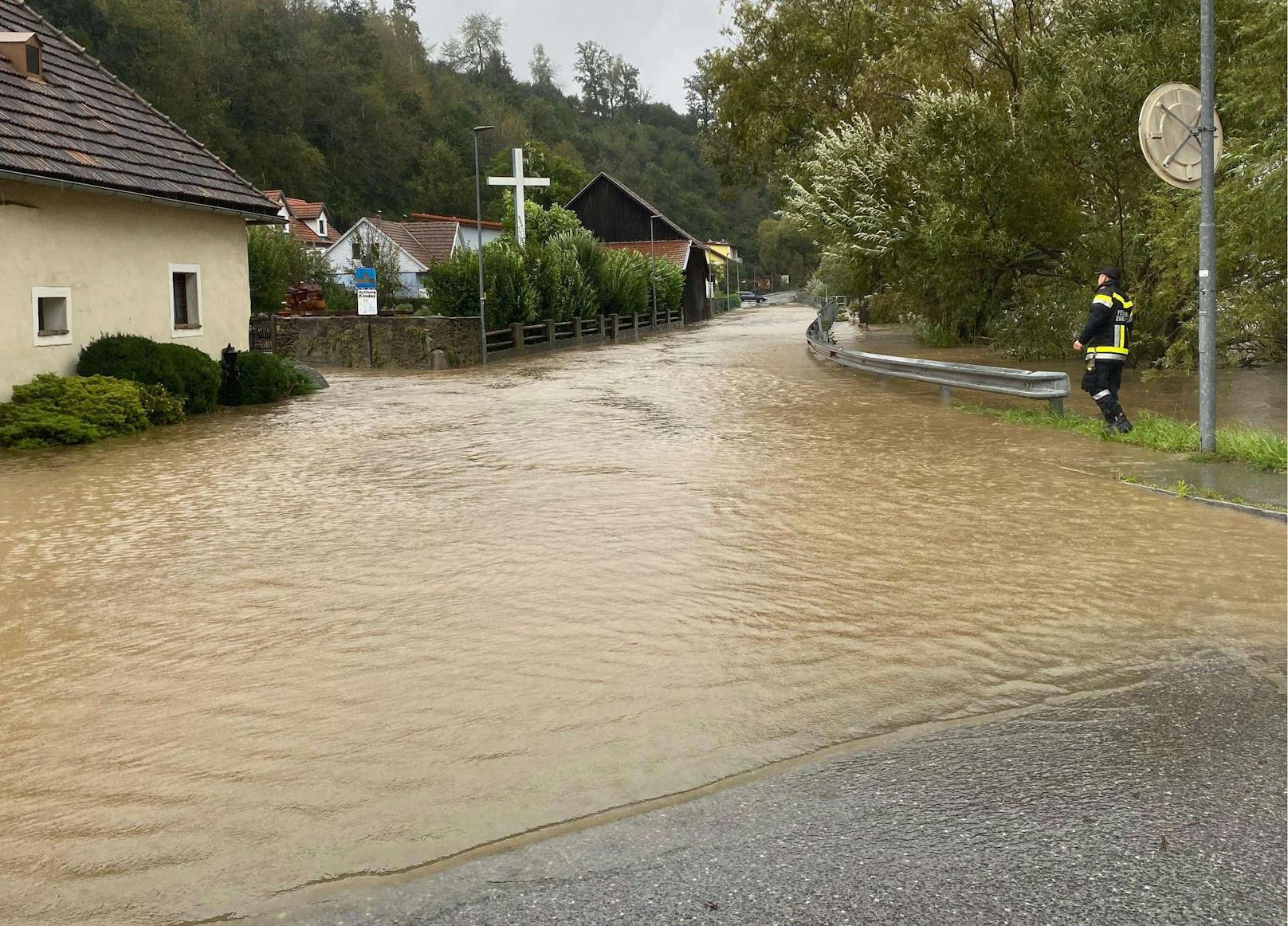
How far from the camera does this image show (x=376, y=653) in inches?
267

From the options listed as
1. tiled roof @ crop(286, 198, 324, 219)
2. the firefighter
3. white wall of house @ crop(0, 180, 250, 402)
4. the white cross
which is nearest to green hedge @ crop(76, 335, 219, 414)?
white wall of house @ crop(0, 180, 250, 402)

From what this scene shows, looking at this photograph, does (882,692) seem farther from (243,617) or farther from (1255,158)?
(1255,158)

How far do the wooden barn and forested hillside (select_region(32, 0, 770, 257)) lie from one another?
1206 centimetres

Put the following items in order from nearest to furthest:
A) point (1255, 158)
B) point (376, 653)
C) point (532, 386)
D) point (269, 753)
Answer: point (269, 753)
point (376, 653)
point (1255, 158)
point (532, 386)

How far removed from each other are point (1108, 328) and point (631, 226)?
62.4 metres

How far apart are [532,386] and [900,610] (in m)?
19.5

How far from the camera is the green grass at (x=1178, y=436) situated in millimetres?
12195

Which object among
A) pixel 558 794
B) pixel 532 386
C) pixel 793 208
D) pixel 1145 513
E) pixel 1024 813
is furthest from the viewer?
pixel 793 208

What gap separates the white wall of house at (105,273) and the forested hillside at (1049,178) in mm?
12776

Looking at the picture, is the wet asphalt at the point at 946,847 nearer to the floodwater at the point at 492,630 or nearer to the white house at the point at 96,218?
the floodwater at the point at 492,630

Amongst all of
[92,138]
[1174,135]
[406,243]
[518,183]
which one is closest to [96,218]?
[92,138]

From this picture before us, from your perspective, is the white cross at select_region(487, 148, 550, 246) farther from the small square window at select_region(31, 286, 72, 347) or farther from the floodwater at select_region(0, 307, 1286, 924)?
the floodwater at select_region(0, 307, 1286, 924)

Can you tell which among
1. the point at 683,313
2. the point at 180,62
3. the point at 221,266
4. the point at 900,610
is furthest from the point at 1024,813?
the point at 180,62

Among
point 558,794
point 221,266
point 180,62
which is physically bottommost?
point 558,794
